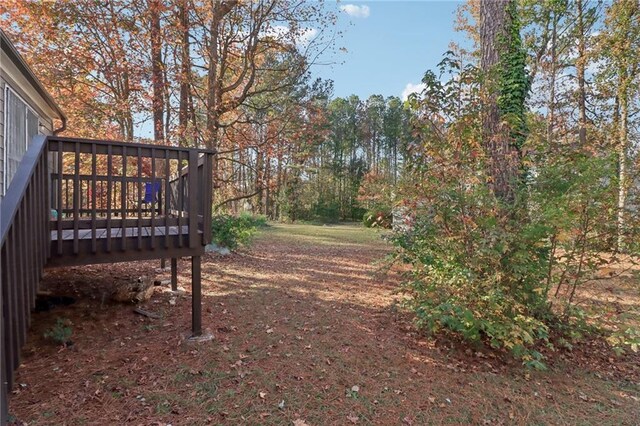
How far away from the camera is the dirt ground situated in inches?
102

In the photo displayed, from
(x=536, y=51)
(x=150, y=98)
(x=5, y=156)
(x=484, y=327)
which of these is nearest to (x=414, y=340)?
(x=484, y=327)

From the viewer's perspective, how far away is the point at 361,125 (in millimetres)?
31750

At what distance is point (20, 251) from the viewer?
228 cm

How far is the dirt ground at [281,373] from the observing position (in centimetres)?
259

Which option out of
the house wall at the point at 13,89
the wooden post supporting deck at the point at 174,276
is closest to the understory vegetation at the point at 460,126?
the wooden post supporting deck at the point at 174,276

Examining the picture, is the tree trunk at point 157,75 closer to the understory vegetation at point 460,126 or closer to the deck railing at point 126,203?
the understory vegetation at point 460,126

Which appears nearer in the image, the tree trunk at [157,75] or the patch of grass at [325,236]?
the tree trunk at [157,75]

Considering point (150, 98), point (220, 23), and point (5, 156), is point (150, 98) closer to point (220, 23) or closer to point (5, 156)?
point (220, 23)

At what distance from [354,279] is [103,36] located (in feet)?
29.2

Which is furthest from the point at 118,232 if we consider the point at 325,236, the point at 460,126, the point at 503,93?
the point at 325,236

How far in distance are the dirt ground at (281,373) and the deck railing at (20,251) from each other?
1.83ft

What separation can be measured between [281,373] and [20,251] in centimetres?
214

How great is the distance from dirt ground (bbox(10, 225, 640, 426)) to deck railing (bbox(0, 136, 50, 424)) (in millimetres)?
559

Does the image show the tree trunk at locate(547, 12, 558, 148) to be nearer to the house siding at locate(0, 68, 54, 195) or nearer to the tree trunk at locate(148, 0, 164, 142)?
the tree trunk at locate(148, 0, 164, 142)
